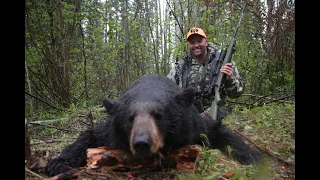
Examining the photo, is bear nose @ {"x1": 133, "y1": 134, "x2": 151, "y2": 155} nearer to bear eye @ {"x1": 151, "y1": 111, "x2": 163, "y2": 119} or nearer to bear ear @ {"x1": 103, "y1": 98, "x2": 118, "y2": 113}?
bear eye @ {"x1": 151, "y1": 111, "x2": 163, "y2": 119}

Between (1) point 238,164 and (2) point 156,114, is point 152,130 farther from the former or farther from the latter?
(1) point 238,164

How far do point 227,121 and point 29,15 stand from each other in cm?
679

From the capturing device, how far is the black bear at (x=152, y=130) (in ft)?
10.5

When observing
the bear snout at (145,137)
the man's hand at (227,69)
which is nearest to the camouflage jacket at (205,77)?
the man's hand at (227,69)

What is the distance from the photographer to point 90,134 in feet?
13.6

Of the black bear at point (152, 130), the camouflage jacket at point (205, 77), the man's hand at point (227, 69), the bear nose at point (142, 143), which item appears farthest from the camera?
the camouflage jacket at point (205, 77)

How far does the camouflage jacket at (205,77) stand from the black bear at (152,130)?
234cm

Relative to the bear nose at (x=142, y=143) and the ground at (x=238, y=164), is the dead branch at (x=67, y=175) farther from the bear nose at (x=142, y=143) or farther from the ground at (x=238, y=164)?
the bear nose at (x=142, y=143)

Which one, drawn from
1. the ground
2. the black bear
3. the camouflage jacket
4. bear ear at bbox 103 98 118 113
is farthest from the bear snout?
the camouflage jacket

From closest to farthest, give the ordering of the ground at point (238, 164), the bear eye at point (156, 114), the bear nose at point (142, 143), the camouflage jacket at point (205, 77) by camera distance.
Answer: the bear nose at point (142, 143) < the ground at point (238, 164) < the bear eye at point (156, 114) < the camouflage jacket at point (205, 77)

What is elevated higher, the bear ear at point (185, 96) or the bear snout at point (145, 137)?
the bear ear at point (185, 96)

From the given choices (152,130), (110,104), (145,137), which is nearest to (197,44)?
A: (110,104)

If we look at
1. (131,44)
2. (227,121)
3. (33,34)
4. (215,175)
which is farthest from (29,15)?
(215,175)
